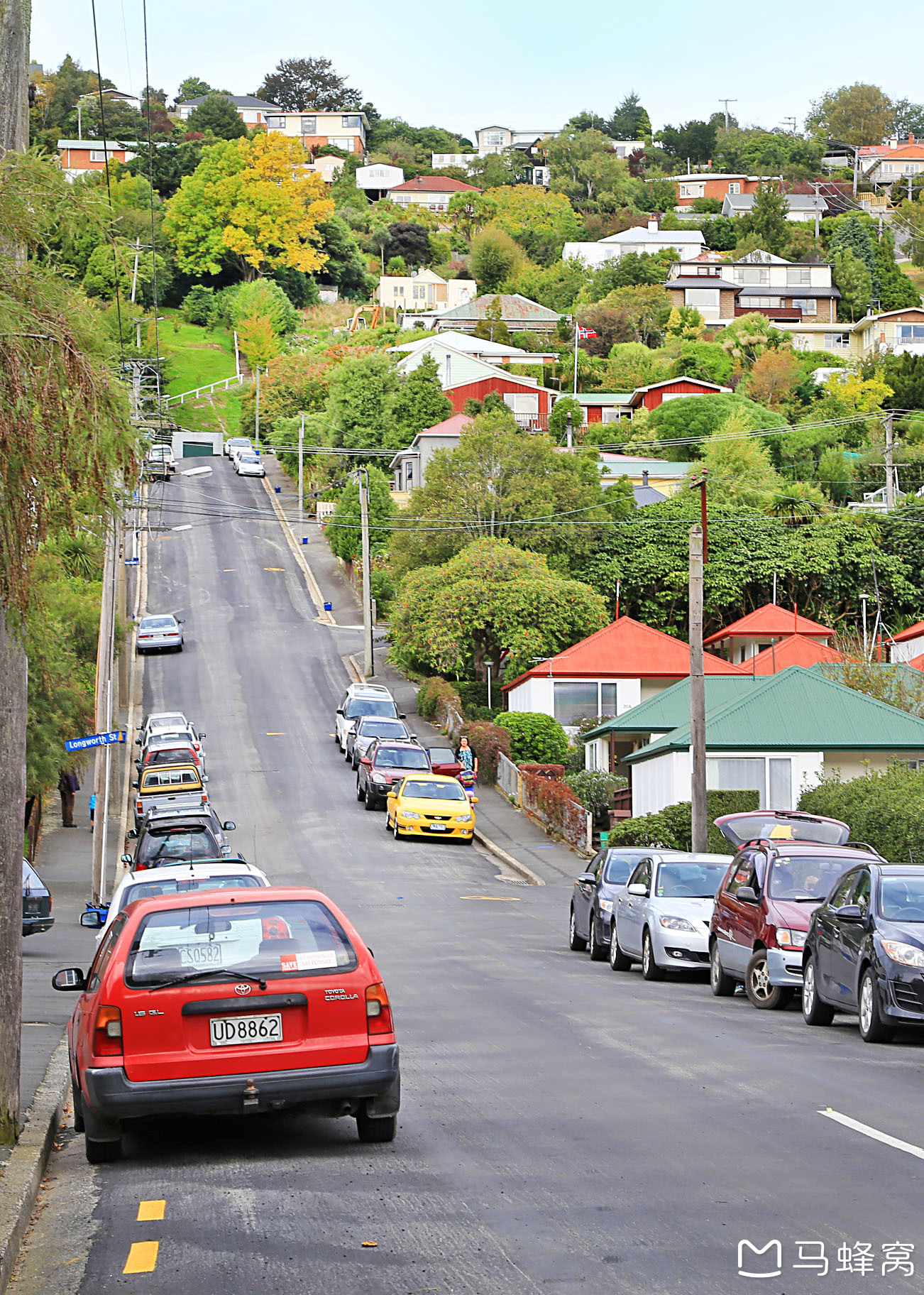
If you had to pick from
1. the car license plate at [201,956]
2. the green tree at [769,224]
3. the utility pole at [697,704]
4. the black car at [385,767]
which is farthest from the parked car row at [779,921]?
the green tree at [769,224]

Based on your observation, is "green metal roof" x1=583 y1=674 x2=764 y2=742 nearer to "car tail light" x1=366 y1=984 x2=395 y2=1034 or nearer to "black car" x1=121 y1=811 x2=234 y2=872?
"black car" x1=121 y1=811 x2=234 y2=872

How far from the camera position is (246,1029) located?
8.62 metres

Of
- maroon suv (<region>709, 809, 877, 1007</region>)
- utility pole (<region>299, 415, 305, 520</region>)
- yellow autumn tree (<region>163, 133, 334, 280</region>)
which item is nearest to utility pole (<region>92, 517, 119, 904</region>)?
maroon suv (<region>709, 809, 877, 1007</region>)

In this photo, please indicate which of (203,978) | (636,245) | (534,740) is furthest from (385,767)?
(636,245)

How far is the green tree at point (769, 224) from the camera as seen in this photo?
484ft

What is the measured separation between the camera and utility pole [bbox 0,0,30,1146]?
8891 mm

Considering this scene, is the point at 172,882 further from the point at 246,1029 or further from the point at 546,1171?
the point at 546,1171

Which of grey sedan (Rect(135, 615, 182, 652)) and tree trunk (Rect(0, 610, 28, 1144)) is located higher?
tree trunk (Rect(0, 610, 28, 1144))

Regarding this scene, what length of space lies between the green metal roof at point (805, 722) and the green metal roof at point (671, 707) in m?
3.22

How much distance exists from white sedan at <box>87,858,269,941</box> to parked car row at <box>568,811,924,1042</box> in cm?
529

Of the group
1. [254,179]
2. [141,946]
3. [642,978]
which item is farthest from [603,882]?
[254,179]

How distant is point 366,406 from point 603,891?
73927 millimetres

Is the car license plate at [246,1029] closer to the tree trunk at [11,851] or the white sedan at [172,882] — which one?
the tree trunk at [11,851]

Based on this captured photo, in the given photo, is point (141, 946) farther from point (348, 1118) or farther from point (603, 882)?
point (603, 882)
